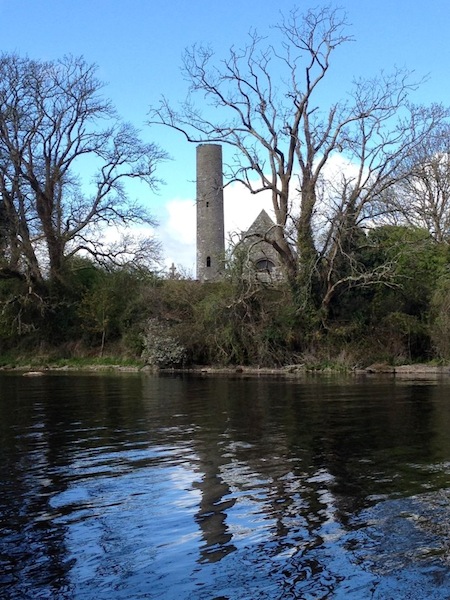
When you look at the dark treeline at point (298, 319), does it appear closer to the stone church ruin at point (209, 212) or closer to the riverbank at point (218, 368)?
the riverbank at point (218, 368)

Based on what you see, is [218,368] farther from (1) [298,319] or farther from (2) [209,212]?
(2) [209,212]

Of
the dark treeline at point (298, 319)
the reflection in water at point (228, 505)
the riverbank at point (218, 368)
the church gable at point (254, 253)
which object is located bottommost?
the reflection in water at point (228, 505)

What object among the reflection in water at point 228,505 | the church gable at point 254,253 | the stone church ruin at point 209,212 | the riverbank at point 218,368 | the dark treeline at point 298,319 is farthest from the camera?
the stone church ruin at point 209,212

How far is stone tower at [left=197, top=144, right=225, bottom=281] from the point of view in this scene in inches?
2147

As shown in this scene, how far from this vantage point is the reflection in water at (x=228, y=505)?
19.5 ft

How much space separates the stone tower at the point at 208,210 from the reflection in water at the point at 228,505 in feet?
129

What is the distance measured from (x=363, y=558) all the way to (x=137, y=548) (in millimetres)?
2007

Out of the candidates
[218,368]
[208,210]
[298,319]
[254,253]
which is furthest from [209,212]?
[298,319]

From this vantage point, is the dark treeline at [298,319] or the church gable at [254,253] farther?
the dark treeline at [298,319]

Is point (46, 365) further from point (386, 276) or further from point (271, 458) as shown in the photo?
point (271, 458)

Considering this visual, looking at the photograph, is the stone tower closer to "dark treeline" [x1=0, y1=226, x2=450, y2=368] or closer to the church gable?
"dark treeline" [x1=0, y1=226, x2=450, y2=368]

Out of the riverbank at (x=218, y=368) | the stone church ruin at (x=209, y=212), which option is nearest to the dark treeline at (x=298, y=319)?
the riverbank at (x=218, y=368)

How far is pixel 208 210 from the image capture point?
Result: 56219mm

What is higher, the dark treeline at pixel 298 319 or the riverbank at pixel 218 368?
the dark treeline at pixel 298 319
